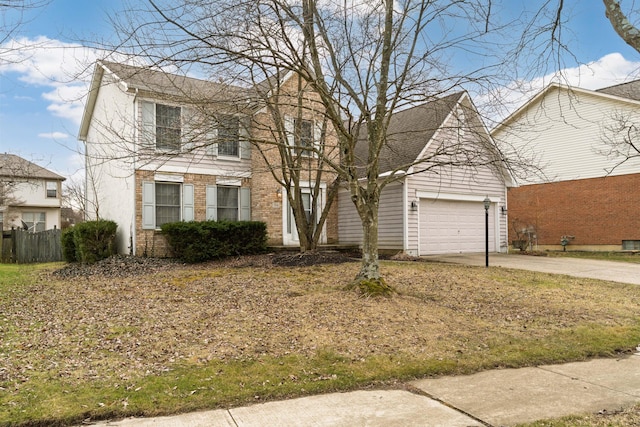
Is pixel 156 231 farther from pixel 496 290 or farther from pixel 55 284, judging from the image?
pixel 496 290

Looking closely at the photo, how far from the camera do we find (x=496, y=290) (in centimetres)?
945

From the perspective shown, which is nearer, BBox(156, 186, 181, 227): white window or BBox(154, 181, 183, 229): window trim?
BBox(154, 181, 183, 229): window trim

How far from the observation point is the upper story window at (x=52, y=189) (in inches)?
1316

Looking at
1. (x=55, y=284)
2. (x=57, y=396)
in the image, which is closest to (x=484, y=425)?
(x=57, y=396)

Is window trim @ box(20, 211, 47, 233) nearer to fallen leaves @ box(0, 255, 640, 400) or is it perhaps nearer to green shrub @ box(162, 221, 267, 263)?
green shrub @ box(162, 221, 267, 263)

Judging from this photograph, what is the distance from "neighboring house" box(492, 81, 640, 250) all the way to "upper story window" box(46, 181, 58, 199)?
3087 cm

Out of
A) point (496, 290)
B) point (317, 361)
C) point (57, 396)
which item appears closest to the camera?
point (57, 396)

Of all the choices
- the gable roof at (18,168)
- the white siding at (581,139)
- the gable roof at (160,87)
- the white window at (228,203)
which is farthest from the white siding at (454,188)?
the gable roof at (18,168)

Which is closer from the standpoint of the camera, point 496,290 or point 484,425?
point 484,425

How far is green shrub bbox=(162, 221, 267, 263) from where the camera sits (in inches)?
530

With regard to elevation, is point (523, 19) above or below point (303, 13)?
below

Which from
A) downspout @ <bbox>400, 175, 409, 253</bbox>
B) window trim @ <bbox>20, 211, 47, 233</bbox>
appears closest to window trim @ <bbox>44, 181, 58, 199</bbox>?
window trim @ <bbox>20, 211, 47, 233</bbox>

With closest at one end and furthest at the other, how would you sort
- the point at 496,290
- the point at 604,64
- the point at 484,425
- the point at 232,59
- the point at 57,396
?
the point at 484,425 < the point at 57,396 < the point at 604,64 < the point at 232,59 < the point at 496,290

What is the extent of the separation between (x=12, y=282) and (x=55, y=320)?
18.8ft
